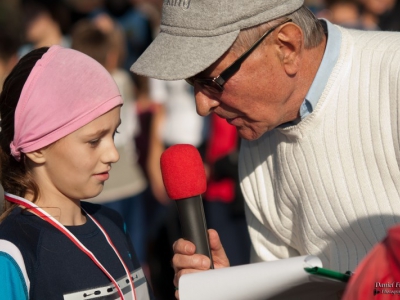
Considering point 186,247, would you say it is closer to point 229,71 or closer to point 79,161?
point 79,161

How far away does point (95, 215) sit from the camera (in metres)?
3.50

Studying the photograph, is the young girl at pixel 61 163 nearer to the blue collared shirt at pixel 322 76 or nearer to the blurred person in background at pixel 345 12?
the blue collared shirt at pixel 322 76

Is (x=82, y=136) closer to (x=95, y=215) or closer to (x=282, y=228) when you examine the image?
(x=95, y=215)

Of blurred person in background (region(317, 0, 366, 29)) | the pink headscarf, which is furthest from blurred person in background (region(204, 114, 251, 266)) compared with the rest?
the pink headscarf

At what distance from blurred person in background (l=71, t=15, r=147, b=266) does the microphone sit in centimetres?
385

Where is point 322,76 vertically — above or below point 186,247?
above

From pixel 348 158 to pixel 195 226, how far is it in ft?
2.36

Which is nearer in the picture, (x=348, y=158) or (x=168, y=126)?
(x=348, y=158)

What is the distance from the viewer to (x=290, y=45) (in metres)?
3.28

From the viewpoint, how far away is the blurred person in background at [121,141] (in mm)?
7074

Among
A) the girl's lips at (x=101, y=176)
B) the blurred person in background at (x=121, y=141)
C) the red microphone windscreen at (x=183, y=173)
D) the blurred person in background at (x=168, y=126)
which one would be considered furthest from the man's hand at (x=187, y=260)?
the blurred person in background at (x=168, y=126)

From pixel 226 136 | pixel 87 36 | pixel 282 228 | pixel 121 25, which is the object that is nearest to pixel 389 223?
pixel 282 228

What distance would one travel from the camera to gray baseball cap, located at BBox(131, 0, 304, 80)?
125 inches

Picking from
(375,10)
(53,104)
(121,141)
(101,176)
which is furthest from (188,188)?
(375,10)
